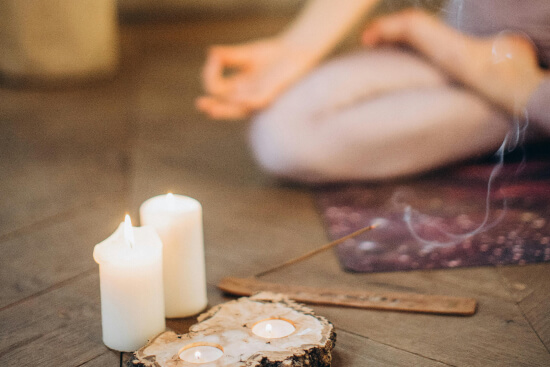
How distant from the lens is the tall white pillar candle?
82cm

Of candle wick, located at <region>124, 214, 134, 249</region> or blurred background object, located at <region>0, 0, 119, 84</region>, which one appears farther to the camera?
blurred background object, located at <region>0, 0, 119, 84</region>

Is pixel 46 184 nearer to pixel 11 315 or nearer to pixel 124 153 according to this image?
pixel 124 153

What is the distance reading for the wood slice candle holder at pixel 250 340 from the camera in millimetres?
686

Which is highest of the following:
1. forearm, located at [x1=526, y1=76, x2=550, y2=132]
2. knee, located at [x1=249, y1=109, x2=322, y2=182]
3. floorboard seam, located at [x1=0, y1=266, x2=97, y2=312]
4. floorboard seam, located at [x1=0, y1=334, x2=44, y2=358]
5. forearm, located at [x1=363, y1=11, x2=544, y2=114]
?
forearm, located at [x1=363, y1=11, x2=544, y2=114]

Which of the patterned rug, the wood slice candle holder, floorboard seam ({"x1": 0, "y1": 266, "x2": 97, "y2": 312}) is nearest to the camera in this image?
the wood slice candle holder

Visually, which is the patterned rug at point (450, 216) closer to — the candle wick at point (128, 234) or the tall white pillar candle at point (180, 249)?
the tall white pillar candle at point (180, 249)

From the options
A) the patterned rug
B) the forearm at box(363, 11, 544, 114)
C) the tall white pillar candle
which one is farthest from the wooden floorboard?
the forearm at box(363, 11, 544, 114)

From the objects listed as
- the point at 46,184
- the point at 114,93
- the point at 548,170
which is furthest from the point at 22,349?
the point at 114,93

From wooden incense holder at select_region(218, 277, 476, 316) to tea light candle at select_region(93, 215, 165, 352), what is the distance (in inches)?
6.9

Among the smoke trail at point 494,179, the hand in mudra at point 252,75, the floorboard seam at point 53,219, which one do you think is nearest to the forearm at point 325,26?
the hand in mudra at point 252,75

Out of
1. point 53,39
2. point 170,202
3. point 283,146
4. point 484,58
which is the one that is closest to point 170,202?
point 170,202

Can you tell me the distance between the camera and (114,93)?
206 cm

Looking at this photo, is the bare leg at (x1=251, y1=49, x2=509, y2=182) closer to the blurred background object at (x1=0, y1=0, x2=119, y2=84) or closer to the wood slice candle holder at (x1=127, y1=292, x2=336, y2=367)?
the wood slice candle holder at (x1=127, y1=292, x2=336, y2=367)

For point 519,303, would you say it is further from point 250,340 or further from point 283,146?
point 283,146
